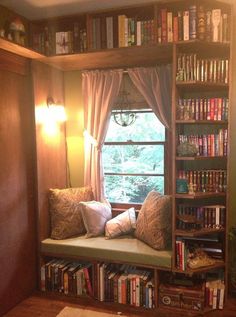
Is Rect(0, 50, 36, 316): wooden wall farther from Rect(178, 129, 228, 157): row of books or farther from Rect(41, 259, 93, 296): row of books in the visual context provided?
Rect(178, 129, 228, 157): row of books

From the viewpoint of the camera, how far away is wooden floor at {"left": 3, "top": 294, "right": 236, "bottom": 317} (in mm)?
2488

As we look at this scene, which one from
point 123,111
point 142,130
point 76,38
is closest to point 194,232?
point 142,130

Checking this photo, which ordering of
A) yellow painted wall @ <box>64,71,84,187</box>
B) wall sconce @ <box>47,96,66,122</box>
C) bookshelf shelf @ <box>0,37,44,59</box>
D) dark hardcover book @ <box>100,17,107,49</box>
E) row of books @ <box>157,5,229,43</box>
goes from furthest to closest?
yellow painted wall @ <box>64,71,84,187</box>
wall sconce @ <box>47,96,66,122</box>
dark hardcover book @ <box>100,17,107,49</box>
row of books @ <box>157,5,229,43</box>
bookshelf shelf @ <box>0,37,44,59</box>

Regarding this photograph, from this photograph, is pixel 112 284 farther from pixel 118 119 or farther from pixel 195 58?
pixel 195 58

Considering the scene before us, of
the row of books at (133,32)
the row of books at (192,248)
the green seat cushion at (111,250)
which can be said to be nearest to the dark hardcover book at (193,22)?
the row of books at (133,32)

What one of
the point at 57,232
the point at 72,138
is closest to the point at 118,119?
the point at 72,138

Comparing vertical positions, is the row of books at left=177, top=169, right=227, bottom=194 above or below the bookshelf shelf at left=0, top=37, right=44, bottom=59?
below

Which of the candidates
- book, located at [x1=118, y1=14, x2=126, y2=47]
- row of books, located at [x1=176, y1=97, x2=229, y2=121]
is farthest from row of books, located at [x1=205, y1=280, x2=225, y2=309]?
book, located at [x1=118, y1=14, x2=126, y2=47]

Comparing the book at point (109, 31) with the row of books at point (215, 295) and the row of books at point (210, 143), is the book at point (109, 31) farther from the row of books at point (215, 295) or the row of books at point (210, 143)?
the row of books at point (215, 295)

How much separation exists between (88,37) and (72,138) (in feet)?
3.60

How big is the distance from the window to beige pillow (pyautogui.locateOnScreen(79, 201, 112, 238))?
14.3 inches

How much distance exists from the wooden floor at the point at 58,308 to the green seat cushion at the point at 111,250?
0.42 metres

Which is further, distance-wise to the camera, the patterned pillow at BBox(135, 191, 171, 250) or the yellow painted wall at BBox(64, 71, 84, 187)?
the yellow painted wall at BBox(64, 71, 84, 187)

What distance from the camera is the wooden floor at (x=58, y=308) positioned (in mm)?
2488
